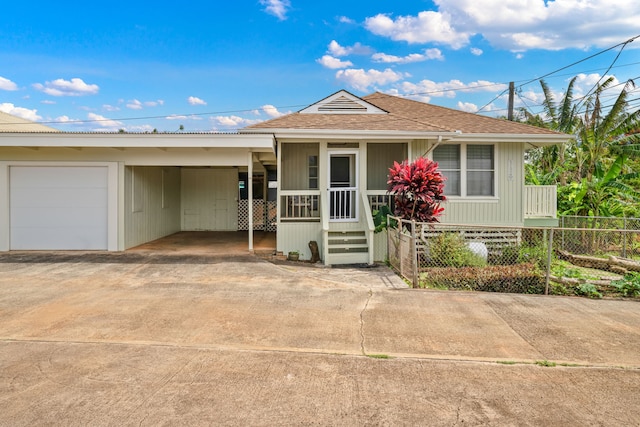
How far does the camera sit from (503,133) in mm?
10688

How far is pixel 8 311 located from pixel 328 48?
2147 centimetres

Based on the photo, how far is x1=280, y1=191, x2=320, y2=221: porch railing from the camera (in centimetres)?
1037

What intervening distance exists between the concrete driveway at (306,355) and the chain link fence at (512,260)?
72 cm

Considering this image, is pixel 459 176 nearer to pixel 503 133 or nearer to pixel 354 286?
pixel 503 133

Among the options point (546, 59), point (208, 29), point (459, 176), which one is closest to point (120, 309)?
point (459, 176)

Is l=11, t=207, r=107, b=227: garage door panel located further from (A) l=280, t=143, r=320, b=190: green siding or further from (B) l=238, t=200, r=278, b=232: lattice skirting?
(B) l=238, t=200, r=278, b=232: lattice skirting

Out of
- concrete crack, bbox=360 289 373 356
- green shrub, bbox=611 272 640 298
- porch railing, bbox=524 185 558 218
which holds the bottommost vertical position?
concrete crack, bbox=360 289 373 356

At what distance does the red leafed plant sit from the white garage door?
7.63 m

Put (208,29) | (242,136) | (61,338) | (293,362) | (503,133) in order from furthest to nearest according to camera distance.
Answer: (208,29)
(503,133)
(242,136)
(61,338)
(293,362)

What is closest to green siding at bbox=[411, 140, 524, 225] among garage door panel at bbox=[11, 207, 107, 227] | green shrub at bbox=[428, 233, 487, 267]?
green shrub at bbox=[428, 233, 487, 267]

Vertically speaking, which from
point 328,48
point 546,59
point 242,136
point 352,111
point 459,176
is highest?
point 328,48

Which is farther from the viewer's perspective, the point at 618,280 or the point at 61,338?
the point at 618,280

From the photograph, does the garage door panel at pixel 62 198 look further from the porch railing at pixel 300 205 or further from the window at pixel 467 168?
the window at pixel 467 168

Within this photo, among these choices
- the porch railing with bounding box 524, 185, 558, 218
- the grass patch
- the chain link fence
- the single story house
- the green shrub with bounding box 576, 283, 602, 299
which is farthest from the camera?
the porch railing with bounding box 524, 185, 558, 218
